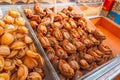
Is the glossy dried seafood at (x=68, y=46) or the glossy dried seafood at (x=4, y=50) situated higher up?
the glossy dried seafood at (x=4, y=50)

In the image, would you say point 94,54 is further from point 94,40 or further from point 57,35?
point 57,35

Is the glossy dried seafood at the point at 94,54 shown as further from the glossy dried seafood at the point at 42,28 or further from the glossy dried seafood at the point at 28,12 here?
the glossy dried seafood at the point at 28,12

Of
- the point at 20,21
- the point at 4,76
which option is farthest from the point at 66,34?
the point at 4,76

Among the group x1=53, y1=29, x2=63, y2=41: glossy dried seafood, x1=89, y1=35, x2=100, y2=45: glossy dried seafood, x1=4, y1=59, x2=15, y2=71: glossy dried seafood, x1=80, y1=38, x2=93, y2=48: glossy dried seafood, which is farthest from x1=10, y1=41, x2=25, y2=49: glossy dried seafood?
x1=89, y1=35, x2=100, y2=45: glossy dried seafood

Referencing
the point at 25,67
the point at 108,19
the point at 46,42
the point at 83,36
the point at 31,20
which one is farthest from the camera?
the point at 108,19

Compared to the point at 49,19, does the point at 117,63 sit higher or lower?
lower

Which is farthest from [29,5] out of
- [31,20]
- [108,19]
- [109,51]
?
[108,19]

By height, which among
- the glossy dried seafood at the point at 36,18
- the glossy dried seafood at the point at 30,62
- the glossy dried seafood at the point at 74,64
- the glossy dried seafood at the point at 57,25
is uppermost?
the glossy dried seafood at the point at 36,18

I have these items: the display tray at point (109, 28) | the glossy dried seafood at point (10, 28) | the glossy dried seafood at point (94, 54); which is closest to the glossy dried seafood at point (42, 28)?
the glossy dried seafood at point (10, 28)

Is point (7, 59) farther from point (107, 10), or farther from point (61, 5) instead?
point (107, 10)
